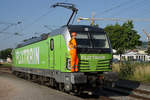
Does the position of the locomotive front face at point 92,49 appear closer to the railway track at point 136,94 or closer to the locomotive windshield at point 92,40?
the locomotive windshield at point 92,40

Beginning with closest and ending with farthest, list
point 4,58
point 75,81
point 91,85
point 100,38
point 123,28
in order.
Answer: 1. point 75,81
2. point 91,85
3. point 100,38
4. point 123,28
5. point 4,58

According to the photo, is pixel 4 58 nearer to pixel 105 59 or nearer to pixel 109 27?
pixel 109 27

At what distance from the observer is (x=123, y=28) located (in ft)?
119

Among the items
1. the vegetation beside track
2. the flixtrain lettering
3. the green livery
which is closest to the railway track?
the green livery

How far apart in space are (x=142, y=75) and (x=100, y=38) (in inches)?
268

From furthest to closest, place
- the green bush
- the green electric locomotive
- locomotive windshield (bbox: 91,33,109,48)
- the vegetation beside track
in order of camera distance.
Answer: the green bush, the vegetation beside track, locomotive windshield (bbox: 91,33,109,48), the green electric locomotive

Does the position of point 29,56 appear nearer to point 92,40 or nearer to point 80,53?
point 92,40

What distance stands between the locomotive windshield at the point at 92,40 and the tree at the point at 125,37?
25.0 metres

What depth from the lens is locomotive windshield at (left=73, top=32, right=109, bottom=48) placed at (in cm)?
991

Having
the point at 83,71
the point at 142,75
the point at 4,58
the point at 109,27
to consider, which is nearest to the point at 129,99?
the point at 83,71

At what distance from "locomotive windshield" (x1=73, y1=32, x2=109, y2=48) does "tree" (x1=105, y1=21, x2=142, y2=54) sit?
2499 centimetres

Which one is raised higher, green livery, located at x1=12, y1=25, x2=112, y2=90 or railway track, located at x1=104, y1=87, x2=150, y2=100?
green livery, located at x1=12, y1=25, x2=112, y2=90

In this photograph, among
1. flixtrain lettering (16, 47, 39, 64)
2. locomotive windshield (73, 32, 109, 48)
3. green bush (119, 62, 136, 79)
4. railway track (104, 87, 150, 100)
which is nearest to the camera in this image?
railway track (104, 87, 150, 100)

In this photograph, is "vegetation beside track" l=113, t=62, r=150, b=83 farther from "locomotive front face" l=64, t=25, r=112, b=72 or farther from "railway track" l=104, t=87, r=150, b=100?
"locomotive front face" l=64, t=25, r=112, b=72
